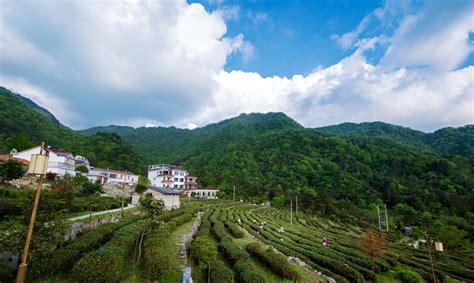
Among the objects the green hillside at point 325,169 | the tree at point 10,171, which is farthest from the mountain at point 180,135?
the tree at point 10,171

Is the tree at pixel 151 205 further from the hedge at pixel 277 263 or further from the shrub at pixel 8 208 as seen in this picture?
the shrub at pixel 8 208

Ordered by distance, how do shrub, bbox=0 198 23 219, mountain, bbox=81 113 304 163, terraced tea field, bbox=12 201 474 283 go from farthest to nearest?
mountain, bbox=81 113 304 163
shrub, bbox=0 198 23 219
terraced tea field, bbox=12 201 474 283

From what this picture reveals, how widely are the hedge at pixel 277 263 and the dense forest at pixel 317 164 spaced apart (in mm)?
32977

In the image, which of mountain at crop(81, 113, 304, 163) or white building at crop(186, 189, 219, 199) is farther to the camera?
mountain at crop(81, 113, 304, 163)

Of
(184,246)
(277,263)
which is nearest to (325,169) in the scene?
(277,263)

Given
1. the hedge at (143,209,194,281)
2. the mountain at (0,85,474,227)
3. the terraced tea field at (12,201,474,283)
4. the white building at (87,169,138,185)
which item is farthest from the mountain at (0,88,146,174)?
the hedge at (143,209,194,281)

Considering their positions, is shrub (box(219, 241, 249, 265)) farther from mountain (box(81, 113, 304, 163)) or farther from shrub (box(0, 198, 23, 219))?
mountain (box(81, 113, 304, 163))

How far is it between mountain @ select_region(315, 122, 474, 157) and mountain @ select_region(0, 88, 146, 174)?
118 m

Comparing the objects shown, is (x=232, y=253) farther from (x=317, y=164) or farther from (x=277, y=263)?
(x=317, y=164)

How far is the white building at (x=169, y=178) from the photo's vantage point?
206 feet

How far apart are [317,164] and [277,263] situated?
89339 mm

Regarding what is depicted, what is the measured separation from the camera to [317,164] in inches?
3799

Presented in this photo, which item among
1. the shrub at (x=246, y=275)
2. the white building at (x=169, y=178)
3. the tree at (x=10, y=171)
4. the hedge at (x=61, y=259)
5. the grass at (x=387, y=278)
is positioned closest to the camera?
the hedge at (x=61, y=259)

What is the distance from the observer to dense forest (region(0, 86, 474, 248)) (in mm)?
61812
